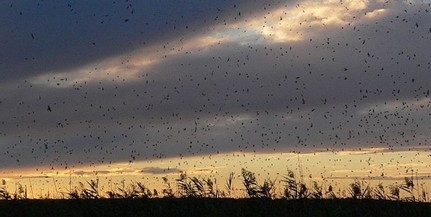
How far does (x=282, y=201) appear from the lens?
99.6 ft

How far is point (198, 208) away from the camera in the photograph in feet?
97.7

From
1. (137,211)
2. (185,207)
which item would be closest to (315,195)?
(185,207)

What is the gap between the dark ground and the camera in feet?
97.1

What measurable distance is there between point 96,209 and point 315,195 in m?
8.69

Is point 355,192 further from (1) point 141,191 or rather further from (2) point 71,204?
(2) point 71,204

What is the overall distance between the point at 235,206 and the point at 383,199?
21.4ft

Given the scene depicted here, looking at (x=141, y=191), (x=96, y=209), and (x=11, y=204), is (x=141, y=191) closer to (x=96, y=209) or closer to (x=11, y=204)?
(x=96, y=209)

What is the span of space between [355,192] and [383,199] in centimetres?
133

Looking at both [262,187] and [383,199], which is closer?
[262,187]

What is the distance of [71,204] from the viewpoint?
31.4m

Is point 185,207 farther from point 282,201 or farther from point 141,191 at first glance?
point 282,201

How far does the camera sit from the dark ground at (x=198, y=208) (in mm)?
29594

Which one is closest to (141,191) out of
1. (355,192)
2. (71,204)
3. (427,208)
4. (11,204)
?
(71,204)

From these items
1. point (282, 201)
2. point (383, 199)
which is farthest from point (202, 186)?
point (383, 199)
